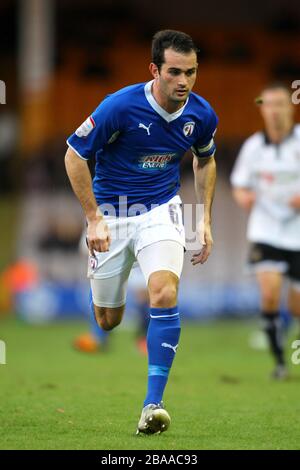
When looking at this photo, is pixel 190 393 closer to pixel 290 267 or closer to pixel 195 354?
pixel 290 267

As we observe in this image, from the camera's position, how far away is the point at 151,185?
7.11m

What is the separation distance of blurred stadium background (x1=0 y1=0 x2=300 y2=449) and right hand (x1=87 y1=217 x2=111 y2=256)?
497cm

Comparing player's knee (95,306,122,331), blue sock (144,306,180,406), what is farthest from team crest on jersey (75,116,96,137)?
player's knee (95,306,122,331)

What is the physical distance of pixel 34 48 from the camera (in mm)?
19547

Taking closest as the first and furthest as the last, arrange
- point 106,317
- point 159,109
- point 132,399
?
point 159,109, point 106,317, point 132,399

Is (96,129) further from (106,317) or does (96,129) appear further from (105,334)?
(105,334)

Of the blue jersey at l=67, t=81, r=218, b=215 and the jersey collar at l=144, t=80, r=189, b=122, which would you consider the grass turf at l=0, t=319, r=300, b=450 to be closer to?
the blue jersey at l=67, t=81, r=218, b=215

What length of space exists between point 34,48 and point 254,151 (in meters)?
10.1

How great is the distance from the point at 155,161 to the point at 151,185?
A: 171mm

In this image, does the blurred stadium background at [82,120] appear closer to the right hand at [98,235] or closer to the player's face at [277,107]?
the player's face at [277,107]

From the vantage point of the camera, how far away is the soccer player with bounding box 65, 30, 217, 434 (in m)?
6.58
